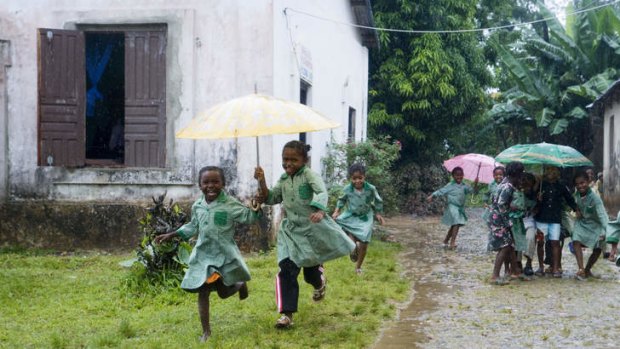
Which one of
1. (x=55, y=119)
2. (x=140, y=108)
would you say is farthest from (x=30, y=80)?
(x=140, y=108)

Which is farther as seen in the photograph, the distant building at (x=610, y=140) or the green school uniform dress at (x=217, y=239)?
the distant building at (x=610, y=140)

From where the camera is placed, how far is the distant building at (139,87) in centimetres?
978

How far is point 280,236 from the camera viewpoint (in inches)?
231

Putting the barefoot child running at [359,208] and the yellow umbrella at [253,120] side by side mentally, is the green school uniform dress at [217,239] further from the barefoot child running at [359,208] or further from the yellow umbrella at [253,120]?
the barefoot child running at [359,208]

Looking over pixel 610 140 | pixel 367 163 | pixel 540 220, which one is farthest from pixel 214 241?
pixel 610 140

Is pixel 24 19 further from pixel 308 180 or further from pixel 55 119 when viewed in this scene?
pixel 308 180

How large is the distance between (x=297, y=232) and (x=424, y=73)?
13.0 meters

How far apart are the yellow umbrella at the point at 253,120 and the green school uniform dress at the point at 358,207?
10.8 feet

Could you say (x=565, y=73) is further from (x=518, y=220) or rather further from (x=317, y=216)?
(x=317, y=216)

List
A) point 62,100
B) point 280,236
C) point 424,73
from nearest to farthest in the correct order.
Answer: point 280,236
point 62,100
point 424,73

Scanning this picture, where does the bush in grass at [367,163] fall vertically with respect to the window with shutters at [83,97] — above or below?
below

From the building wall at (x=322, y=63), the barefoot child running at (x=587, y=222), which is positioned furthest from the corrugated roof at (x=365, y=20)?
the barefoot child running at (x=587, y=222)

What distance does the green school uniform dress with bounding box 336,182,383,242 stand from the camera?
8.65 m

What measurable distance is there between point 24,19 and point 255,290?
18.9ft
